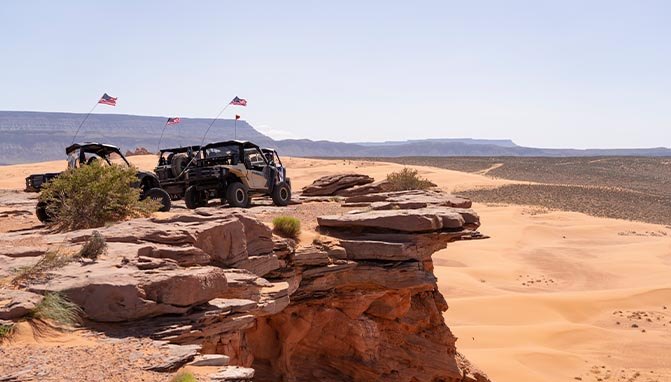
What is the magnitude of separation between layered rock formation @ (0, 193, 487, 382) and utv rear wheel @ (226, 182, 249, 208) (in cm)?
421

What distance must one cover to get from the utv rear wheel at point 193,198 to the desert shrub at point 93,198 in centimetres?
485

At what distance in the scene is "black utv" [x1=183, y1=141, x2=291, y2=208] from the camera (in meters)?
18.5

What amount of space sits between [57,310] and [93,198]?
5175mm

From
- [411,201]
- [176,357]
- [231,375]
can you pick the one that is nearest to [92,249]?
[176,357]

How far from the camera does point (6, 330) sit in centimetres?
715

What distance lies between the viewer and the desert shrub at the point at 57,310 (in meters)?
7.50

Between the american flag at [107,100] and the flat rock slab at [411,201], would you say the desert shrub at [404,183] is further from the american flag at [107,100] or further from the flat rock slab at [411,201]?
the american flag at [107,100]

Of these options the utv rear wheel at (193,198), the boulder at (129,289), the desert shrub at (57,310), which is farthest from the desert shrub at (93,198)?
the utv rear wheel at (193,198)

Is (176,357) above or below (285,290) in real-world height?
above

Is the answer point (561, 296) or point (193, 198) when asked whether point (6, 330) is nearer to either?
point (193, 198)

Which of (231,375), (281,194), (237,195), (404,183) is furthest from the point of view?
(404,183)

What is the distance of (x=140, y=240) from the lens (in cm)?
1009

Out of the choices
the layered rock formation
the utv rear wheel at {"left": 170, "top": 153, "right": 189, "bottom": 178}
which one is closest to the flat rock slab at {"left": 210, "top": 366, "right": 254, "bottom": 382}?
the layered rock formation

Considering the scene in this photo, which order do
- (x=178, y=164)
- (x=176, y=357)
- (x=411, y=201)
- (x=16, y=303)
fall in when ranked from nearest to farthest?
1. (x=176, y=357)
2. (x=16, y=303)
3. (x=411, y=201)
4. (x=178, y=164)
